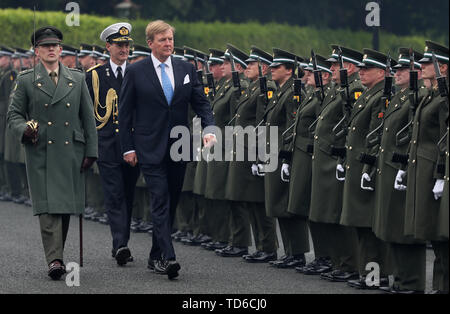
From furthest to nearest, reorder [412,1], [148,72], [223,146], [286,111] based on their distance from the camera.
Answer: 1. [412,1]
2. [223,146]
3. [286,111]
4. [148,72]

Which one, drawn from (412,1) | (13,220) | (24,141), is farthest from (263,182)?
(412,1)

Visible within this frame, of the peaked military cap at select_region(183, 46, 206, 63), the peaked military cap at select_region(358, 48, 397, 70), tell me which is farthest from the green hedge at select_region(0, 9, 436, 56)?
A: the peaked military cap at select_region(358, 48, 397, 70)

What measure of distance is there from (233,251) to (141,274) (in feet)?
6.20

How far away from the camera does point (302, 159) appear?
11.7 m

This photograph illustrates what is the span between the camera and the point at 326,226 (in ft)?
37.7

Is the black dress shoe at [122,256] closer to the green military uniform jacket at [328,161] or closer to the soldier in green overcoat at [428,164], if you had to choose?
the green military uniform jacket at [328,161]

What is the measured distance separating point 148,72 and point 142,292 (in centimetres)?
193

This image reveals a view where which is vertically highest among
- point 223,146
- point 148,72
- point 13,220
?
point 148,72

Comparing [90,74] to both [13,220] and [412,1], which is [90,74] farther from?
[412,1]

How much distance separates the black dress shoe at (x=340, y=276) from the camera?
36.2 ft

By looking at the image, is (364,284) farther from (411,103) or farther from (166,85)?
(166,85)

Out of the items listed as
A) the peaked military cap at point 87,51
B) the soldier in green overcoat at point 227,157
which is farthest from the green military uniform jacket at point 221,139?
the peaked military cap at point 87,51

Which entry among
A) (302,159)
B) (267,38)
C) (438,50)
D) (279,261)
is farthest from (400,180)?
(267,38)

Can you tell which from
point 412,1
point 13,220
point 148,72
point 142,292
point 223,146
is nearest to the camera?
point 142,292
